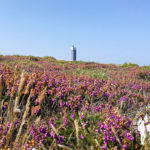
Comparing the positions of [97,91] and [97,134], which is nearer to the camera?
[97,134]

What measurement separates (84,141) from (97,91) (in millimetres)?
1965

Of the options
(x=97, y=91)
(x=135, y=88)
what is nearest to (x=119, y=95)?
(x=97, y=91)

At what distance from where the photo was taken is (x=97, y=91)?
4438 mm

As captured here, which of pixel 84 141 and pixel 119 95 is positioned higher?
pixel 119 95

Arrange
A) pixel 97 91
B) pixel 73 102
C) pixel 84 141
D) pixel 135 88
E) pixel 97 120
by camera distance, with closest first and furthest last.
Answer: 1. pixel 84 141
2. pixel 97 120
3. pixel 73 102
4. pixel 97 91
5. pixel 135 88

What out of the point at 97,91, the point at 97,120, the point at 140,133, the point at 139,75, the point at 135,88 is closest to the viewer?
the point at 140,133

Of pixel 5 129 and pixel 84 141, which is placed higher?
pixel 5 129

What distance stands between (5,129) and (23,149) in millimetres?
429

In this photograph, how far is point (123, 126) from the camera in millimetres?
2543

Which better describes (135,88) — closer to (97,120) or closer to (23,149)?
(97,120)

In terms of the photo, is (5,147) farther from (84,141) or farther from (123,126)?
(123,126)

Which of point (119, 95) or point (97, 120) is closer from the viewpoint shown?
point (97, 120)

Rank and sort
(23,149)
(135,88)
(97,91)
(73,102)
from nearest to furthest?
(23,149)
(73,102)
(97,91)
(135,88)

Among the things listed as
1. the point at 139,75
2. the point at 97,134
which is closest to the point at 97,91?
the point at 97,134
